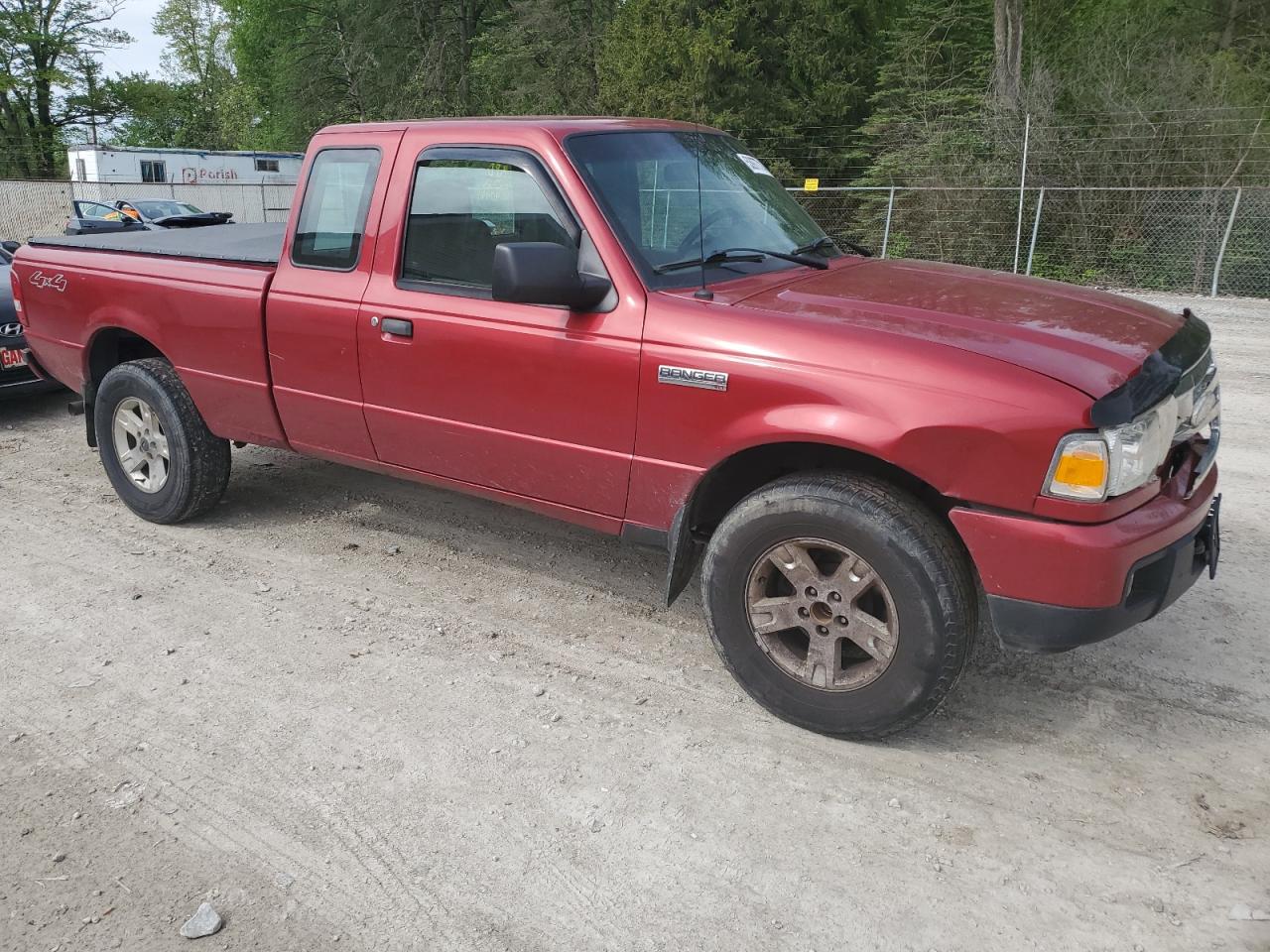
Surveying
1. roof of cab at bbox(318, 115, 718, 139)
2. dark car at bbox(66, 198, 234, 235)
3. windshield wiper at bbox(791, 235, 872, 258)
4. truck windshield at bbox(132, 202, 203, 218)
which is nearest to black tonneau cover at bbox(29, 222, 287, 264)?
roof of cab at bbox(318, 115, 718, 139)

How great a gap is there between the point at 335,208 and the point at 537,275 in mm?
1549

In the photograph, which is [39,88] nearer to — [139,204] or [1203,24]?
[139,204]

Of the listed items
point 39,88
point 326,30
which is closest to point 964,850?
point 326,30

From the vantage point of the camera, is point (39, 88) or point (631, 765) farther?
point (39, 88)

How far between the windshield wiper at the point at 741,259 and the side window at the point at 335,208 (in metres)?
1.45

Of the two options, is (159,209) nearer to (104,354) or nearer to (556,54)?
(556,54)

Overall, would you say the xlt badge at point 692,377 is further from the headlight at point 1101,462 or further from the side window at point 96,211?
the side window at point 96,211

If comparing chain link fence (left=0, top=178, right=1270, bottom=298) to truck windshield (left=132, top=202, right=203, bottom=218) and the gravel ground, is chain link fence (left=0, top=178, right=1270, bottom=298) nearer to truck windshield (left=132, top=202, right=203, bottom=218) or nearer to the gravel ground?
truck windshield (left=132, top=202, right=203, bottom=218)

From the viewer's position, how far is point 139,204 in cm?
2041

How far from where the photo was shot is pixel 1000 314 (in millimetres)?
3445

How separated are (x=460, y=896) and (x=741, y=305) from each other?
206 centimetres

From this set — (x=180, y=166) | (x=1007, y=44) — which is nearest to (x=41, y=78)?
(x=180, y=166)

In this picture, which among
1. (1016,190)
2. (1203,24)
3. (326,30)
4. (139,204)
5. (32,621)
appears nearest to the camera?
(32,621)

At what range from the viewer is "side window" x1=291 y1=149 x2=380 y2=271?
14.4 feet
